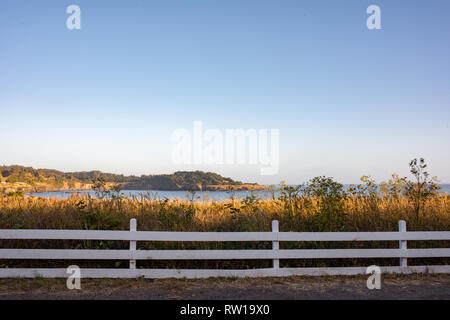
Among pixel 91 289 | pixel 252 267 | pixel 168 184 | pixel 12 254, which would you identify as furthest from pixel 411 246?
pixel 168 184

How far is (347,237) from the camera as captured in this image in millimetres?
7758

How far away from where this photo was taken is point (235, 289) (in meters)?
6.53

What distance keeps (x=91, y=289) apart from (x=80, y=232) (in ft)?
4.41

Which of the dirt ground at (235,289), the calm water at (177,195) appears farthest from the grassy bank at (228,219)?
the dirt ground at (235,289)

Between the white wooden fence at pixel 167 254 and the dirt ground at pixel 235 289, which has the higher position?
the white wooden fence at pixel 167 254

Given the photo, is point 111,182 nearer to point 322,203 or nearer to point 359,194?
point 322,203

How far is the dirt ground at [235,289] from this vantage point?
6.11 meters

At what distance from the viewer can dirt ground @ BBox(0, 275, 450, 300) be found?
6.11m

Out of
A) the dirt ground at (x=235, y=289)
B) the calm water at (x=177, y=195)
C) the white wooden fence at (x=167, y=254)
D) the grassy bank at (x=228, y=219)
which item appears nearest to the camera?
the dirt ground at (x=235, y=289)

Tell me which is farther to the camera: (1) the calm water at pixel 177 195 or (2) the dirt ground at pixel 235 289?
(1) the calm water at pixel 177 195

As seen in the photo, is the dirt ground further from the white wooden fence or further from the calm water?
the calm water

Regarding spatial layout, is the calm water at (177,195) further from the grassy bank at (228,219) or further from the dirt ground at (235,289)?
the dirt ground at (235,289)

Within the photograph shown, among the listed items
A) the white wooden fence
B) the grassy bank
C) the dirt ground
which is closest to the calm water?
the grassy bank

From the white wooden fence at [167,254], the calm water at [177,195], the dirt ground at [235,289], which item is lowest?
the dirt ground at [235,289]
